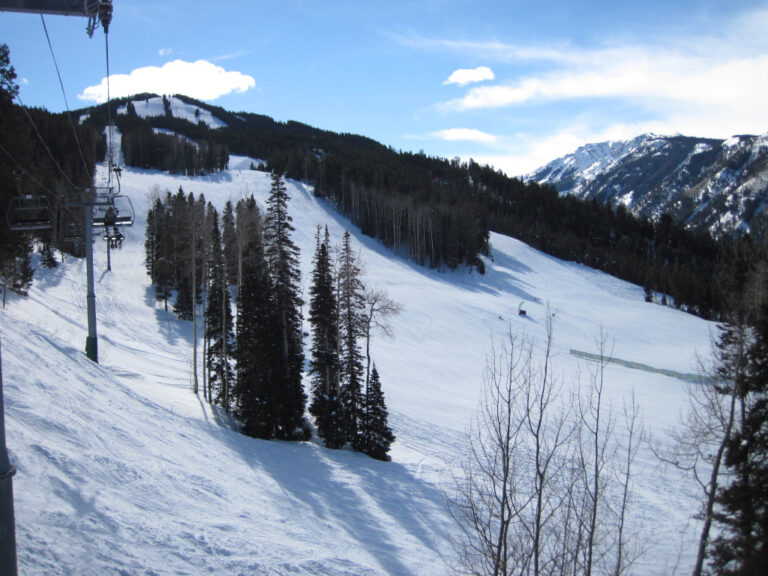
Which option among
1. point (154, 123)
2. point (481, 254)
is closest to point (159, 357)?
point (481, 254)

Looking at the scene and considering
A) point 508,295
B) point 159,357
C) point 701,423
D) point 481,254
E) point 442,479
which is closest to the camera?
point 701,423

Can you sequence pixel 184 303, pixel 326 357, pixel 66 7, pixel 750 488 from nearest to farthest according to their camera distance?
pixel 66 7 < pixel 750 488 < pixel 326 357 < pixel 184 303

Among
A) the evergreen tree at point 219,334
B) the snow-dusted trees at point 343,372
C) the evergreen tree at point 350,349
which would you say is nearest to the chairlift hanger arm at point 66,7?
the snow-dusted trees at point 343,372

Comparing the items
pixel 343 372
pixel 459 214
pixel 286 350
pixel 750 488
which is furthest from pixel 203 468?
pixel 459 214

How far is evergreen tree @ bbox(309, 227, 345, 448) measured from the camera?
22.2 m

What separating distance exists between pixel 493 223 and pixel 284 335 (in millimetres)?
106315

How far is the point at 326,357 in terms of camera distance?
2369 centimetres

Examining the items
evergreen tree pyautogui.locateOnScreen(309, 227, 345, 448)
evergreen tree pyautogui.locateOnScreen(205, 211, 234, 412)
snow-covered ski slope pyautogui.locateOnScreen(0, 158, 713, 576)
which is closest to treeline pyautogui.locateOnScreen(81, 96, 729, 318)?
snow-covered ski slope pyautogui.locateOnScreen(0, 158, 713, 576)

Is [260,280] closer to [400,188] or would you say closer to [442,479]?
[442,479]

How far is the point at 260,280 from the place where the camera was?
23109 mm

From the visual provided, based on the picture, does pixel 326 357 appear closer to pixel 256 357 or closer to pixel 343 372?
pixel 343 372

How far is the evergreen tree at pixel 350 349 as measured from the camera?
22.4 m

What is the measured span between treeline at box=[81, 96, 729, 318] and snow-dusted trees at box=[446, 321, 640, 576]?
1768 inches

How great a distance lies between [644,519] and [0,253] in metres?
28.9
